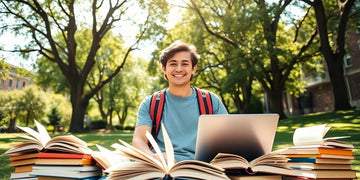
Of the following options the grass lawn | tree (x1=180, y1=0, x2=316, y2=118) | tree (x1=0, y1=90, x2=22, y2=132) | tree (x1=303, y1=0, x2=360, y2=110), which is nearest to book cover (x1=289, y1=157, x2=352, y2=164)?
the grass lawn

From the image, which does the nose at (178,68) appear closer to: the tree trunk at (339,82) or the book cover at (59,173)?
the book cover at (59,173)

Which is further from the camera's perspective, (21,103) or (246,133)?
(21,103)

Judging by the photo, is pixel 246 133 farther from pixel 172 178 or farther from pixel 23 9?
pixel 23 9

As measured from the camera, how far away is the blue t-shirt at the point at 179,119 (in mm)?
2428

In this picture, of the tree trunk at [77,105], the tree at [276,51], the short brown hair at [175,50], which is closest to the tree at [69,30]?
the tree trunk at [77,105]

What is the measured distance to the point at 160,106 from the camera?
2.55 metres

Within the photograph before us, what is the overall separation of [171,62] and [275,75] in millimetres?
18197

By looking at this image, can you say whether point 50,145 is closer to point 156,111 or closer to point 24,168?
point 24,168

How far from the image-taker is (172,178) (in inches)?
56.0

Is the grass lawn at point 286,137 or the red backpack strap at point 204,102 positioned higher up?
the red backpack strap at point 204,102

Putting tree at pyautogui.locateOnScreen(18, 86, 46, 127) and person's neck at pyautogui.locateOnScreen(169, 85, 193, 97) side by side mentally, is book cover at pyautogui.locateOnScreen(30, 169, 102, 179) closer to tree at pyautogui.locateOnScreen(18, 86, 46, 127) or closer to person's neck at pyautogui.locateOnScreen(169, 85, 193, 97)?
person's neck at pyautogui.locateOnScreen(169, 85, 193, 97)

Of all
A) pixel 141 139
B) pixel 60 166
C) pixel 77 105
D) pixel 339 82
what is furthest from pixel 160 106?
pixel 77 105

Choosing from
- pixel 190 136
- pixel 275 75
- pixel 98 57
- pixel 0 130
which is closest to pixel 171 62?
pixel 190 136

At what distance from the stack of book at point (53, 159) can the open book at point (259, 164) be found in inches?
36.5
